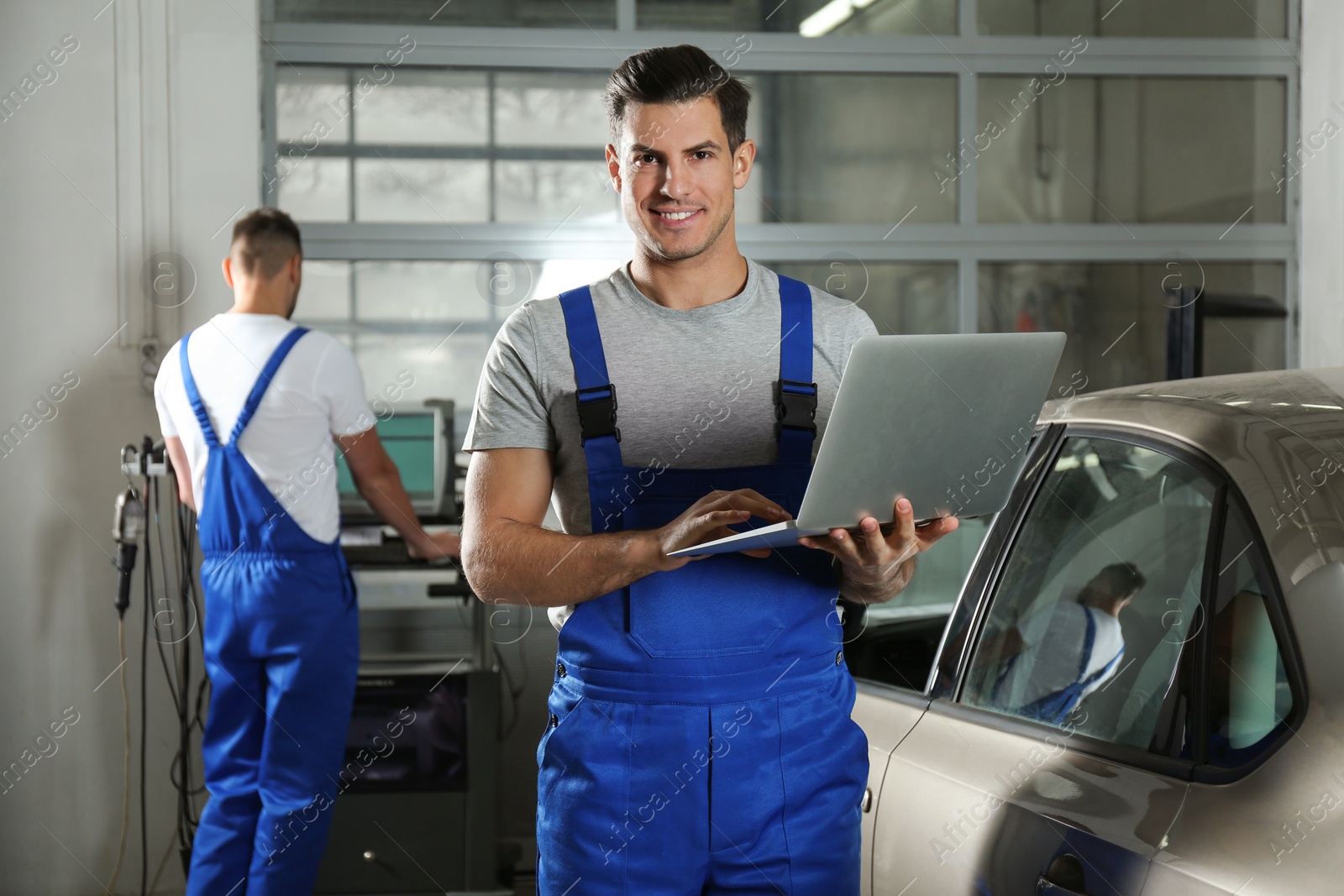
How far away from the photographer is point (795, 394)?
1.32 m

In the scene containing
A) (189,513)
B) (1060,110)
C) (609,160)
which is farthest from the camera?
(1060,110)

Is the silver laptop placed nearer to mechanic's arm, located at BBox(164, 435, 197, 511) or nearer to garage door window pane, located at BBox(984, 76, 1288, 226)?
mechanic's arm, located at BBox(164, 435, 197, 511)

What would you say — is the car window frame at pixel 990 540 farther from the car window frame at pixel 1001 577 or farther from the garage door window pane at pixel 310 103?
the garage door window pane at pixel 310 103

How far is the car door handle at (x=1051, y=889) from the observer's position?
42.0 inches

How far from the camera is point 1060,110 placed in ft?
12.8

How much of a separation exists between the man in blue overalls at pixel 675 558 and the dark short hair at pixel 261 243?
1.62 metres

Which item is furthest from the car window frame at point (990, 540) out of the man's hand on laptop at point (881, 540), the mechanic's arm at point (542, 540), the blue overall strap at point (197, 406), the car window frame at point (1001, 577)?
the blue overall strap at point (197, 406)

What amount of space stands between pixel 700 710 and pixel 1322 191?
11.7 feet

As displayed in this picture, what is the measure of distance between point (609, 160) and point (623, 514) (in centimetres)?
45

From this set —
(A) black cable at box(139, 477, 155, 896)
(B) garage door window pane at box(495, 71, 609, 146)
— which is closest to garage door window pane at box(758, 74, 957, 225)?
(B) garage door window pane at box(495, 71, 609, 146)

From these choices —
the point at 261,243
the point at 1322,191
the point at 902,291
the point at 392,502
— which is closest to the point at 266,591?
the point at 392,502

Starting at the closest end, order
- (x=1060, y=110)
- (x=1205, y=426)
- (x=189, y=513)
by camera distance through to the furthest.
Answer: (x=1205, y=426) < (x=189, y=513) < (x=1060, y=110)

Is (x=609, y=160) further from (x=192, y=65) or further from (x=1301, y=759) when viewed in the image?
(x=192, y=65)

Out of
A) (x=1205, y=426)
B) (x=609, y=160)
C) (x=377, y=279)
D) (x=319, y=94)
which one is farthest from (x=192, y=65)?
(x=1205, y=426)
